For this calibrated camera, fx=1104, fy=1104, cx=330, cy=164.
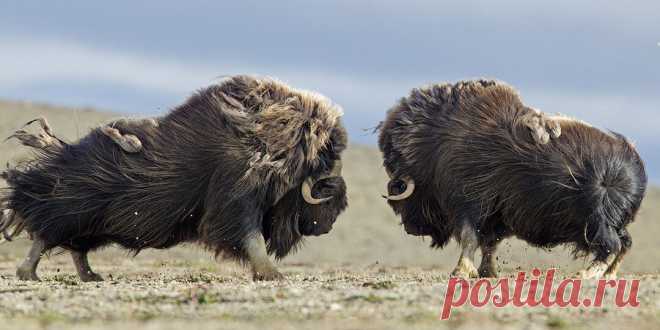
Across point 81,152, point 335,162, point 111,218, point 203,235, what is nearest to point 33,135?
point 81,152

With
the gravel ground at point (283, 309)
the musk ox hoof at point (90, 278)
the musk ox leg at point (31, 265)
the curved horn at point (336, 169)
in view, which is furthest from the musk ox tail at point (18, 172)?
the curved horn at point (336, 169)

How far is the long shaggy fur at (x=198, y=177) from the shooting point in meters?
8.94

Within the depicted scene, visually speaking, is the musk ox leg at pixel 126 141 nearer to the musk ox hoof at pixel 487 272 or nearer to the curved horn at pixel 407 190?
the curved horn at pixel 407 190

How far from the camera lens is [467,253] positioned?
8992mm

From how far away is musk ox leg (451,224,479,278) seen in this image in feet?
29.0

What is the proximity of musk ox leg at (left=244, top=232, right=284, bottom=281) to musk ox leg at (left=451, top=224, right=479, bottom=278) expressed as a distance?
145cm

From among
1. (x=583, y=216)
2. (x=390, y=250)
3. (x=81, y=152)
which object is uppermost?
(x=81, y=152)

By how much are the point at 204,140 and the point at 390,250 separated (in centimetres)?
1573

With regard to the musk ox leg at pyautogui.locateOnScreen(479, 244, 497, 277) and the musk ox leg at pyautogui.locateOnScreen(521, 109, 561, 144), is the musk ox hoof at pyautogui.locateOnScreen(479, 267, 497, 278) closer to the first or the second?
the musk ox leg at pyautogui.locateOnScreen(479, 244, 497, 277)

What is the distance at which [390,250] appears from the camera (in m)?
24.5

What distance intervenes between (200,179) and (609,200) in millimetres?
3295

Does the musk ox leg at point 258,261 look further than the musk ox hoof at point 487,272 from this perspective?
No

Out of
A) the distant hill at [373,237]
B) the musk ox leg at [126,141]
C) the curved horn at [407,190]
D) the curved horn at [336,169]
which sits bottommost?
the distant hill at [373,237]

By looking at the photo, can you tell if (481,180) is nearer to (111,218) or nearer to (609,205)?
(609,205)
